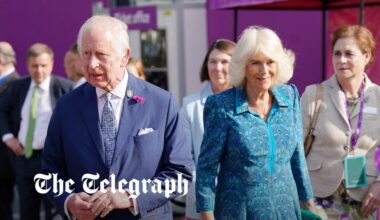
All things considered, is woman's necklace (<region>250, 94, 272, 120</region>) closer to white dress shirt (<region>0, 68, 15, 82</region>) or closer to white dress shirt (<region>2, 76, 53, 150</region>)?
white dress shirt (<region>2, 76, 53, 150</region>)

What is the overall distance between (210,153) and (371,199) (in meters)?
1.31

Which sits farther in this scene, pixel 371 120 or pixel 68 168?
pixel 371 120

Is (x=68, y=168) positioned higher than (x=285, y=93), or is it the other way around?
(x=285, y=93)

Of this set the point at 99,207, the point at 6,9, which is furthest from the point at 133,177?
the point at 6,9

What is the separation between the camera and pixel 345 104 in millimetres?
4273

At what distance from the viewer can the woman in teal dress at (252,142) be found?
3.43 m

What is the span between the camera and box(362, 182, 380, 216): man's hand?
421 cm

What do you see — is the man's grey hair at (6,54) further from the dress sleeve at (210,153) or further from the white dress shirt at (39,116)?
the dress sleeve at (210,153)

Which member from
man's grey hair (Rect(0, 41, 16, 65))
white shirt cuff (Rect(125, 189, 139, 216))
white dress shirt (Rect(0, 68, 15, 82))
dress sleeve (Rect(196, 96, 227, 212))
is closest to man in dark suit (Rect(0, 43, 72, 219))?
white dress shirt (Rect(0, 68, 15, 82))

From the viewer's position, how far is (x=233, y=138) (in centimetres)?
343

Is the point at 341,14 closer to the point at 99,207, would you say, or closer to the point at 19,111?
the point at 19,111

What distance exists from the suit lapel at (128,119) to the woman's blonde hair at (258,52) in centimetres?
62

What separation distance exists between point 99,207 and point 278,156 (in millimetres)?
1008

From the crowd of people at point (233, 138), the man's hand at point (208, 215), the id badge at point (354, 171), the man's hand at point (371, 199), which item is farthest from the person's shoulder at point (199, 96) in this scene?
the man's hand at point (208, 215)
